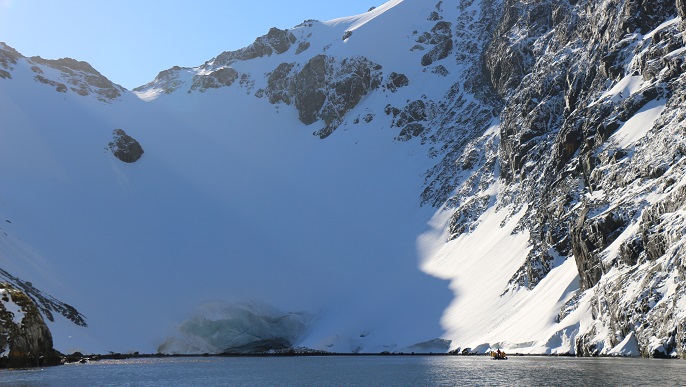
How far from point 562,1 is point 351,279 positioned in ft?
304

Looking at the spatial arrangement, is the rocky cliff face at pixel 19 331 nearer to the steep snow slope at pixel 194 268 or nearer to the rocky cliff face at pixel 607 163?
the steep snow slope at pixel 194 268

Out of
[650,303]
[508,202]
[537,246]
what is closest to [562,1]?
[508,202]

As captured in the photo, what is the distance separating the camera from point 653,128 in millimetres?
113062

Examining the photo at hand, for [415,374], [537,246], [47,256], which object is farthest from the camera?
[47,256]

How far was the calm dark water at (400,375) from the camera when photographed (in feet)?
218

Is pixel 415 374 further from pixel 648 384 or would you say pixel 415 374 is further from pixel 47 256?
pixel 47 256

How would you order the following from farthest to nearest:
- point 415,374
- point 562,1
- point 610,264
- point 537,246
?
point 562,1 → point 537,246 → point 610,264 → point 415,374

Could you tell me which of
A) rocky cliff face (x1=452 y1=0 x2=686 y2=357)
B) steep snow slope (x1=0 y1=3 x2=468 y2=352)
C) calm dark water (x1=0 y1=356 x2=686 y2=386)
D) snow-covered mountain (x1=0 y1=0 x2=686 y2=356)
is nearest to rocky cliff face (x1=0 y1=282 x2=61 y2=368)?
calm dark water (x1=0 y1=356 x2=686 y2=386)

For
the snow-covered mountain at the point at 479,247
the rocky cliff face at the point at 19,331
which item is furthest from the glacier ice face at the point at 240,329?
the rocky cliff face at the point at 19,331

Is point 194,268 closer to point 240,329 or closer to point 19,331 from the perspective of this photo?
point 240,329

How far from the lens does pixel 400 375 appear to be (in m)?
82.2

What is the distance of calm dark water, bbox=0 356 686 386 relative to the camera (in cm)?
6656

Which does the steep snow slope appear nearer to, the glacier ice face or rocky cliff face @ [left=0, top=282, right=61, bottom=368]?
the glacier ice face

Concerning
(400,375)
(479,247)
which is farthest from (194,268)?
(400,375)
